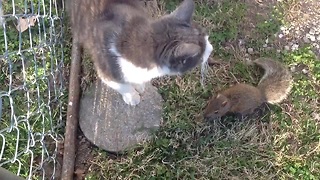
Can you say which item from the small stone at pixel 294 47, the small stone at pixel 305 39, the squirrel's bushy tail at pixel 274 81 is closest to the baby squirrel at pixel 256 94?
the squirrel's bushy tail at pixel 274 81

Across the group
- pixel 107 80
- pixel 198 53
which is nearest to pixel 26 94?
pixel 107 80

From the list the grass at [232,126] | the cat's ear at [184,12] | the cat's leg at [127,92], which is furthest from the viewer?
the grass at [232,126]

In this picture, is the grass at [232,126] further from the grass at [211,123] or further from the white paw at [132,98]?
the white paw at [132,98]

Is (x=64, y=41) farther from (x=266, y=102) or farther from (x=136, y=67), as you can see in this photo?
(x=266, y=102)

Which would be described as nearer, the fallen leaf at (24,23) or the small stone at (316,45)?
the fallen leaf at (24,23)

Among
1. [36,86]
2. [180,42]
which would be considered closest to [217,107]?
[180,42]

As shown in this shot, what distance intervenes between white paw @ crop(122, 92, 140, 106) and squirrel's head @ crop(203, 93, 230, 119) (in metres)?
0.56

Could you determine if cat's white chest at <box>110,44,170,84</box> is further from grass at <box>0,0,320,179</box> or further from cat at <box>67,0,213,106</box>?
grass at <box>0,0,320,179</box>

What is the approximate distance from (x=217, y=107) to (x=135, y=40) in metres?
A: 0.94

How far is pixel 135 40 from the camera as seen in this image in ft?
9.57

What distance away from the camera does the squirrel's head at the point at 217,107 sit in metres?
3.46

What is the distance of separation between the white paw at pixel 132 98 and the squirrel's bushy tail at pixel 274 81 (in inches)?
39.2

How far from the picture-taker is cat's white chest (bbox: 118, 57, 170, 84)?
2959 mm

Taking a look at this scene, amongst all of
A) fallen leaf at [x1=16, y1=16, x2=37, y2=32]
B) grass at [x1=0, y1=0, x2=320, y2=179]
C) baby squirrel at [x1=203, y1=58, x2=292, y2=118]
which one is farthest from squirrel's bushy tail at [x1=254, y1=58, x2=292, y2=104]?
fallen leaf at [x1=16, y1=16, x2=37, y2=32]
